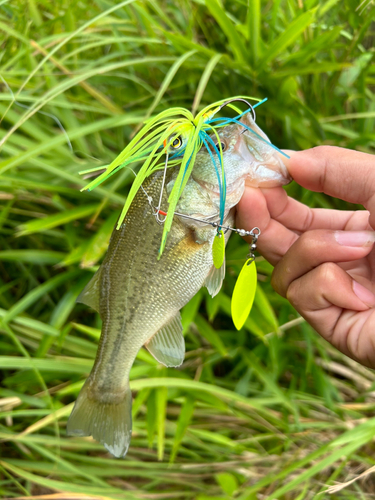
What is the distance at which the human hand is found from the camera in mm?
904

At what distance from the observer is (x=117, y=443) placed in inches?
39.2

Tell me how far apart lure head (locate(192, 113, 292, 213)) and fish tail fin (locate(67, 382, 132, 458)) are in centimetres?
60

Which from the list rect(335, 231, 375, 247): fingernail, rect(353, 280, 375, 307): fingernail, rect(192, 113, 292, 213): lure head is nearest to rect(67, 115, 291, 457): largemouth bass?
rect(192, 113, 292, 213): lure head

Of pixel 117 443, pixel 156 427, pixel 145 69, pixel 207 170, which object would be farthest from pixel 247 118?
pixel 156 427

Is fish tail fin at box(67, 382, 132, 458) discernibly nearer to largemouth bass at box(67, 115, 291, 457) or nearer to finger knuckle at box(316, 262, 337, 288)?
largemouth bass at box(67, 115, 291, 457)

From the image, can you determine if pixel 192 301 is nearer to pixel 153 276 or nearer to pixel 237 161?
pixel 153 276

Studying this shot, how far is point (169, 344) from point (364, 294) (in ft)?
A: 1.66

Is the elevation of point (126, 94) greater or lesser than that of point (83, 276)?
greater

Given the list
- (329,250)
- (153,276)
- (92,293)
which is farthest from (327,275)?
(92,293)

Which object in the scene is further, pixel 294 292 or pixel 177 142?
pixel 294 292

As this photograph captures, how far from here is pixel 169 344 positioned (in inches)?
38.9

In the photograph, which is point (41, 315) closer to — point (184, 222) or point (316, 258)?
point (184, 222)

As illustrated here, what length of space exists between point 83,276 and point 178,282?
817mm

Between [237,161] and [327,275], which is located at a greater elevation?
[237,161]
